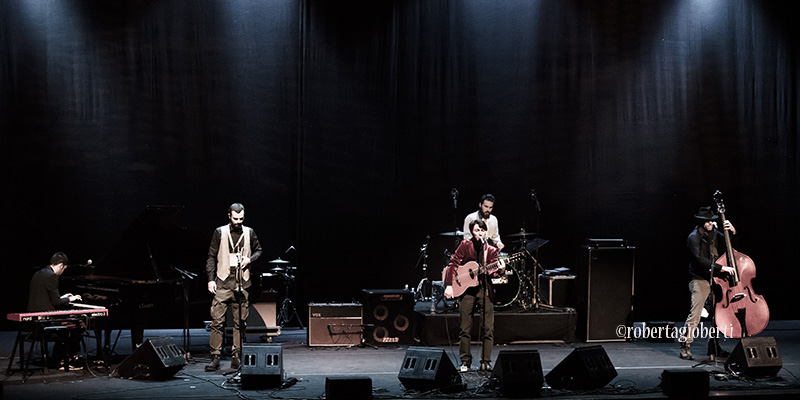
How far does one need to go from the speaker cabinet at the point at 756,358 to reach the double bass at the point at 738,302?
0.31 m

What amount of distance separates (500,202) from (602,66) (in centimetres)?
250

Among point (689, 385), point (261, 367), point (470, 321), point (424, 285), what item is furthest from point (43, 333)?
point (689, 385)

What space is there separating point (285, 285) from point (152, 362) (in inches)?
128

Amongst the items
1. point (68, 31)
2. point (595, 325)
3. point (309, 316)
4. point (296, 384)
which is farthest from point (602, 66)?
point (68, 31)

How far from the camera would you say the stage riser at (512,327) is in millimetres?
9766

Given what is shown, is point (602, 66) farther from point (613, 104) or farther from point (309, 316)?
point (309, 316)

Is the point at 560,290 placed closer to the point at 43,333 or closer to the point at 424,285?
the point at 424,285

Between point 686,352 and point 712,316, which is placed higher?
point 712,316

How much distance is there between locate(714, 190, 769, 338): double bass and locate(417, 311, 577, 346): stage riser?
2135 millimetres

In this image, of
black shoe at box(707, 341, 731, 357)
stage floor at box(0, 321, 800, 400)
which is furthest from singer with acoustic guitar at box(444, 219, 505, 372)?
black shoe at box(707, 341, 731, 357)

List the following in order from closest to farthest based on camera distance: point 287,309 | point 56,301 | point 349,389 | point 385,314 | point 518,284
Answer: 1. point 349,389
2. point 56,301
3. point 385,314
4. point 518,284
5. point 287,309

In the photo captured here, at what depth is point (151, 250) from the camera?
28.0ft

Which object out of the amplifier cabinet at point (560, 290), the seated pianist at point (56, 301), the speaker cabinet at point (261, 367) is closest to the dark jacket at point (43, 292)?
the seated pianist at point (56, 301)

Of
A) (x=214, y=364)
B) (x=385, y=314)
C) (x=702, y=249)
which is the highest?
(x=702, y=249)
